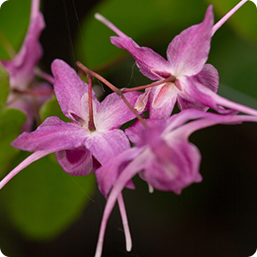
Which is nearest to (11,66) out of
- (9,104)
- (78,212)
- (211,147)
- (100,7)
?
(9,104)

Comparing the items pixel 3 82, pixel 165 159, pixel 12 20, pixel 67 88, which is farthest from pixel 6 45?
pixel 165 159

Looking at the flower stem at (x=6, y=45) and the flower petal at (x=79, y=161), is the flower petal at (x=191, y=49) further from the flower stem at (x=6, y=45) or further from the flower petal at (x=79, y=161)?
the flower stem at (x=6, y=45)

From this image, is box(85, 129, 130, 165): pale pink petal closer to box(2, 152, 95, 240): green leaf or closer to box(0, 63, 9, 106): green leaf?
box(0, 63, 9, 106): green leaf

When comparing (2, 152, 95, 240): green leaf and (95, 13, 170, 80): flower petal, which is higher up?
(95, 13, 170, 80): flower petal

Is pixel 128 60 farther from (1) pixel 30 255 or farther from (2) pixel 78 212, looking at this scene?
(1) pixel 30 255

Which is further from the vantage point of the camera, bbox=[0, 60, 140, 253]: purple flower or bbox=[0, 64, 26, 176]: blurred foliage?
bbox=[0, 64, 26, 176]: blurred foliage

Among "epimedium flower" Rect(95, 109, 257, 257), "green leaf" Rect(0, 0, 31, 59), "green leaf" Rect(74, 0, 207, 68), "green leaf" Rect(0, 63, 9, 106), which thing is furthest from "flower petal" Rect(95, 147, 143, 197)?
"green leaf" Rect(0, 0, 31, 59)
